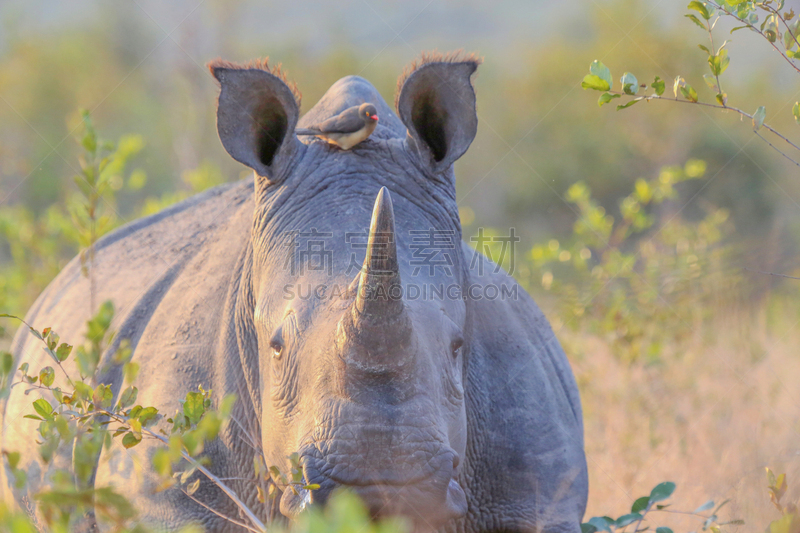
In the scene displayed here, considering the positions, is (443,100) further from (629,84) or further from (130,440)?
(130,440)

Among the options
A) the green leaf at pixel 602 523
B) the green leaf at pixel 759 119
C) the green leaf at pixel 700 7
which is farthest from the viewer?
the green leaf at pixel 602 523

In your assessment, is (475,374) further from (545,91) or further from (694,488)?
(545,91)

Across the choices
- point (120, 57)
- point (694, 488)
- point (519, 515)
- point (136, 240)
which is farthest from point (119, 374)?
point (120, 57)

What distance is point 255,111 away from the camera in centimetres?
362

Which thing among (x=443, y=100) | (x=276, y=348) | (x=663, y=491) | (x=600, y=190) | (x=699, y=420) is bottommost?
(x=600, y=190)

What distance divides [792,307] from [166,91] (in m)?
36.3

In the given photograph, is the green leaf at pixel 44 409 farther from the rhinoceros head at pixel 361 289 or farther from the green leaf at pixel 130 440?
the rhinoceros head at pixel 361 289

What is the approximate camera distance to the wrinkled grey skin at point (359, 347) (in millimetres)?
2664

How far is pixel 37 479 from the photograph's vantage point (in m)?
4.19

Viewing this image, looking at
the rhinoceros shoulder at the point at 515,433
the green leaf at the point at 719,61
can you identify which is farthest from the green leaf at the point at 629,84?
the rhinoceros shoulder at the point at 515,433

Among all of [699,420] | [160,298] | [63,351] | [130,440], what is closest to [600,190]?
[699,420]

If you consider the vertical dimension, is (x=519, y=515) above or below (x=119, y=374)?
below

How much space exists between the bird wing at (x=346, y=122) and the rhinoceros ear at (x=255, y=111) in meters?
0.15

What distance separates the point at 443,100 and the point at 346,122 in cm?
46
